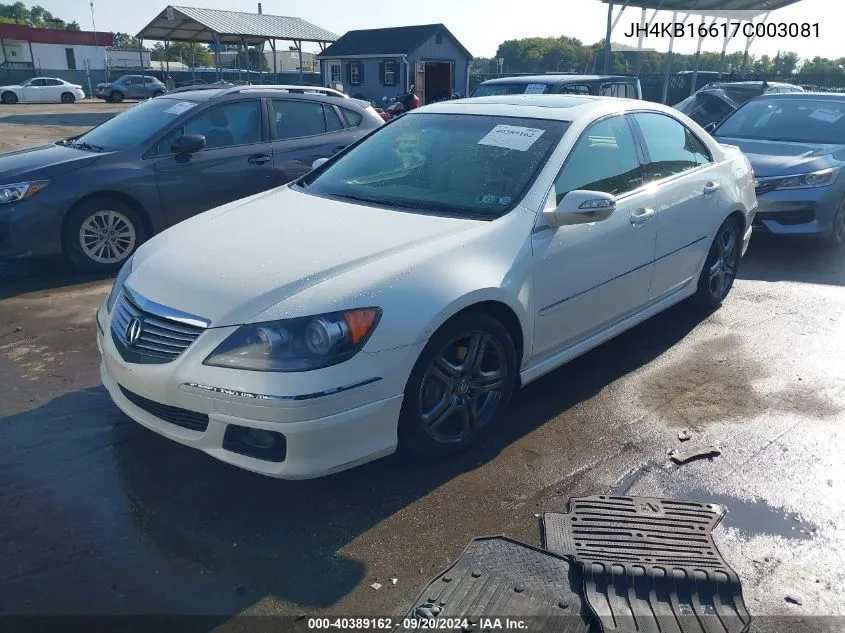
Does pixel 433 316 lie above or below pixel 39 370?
above

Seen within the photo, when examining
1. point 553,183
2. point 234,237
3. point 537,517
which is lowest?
point 537,517

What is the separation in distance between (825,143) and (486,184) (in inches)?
232

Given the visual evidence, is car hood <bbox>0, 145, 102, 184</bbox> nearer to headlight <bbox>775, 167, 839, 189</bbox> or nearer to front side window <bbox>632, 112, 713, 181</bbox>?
front side window <bbox>632, 112, 713, 181</bbox>

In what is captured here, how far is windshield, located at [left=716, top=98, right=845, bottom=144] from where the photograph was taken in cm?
787

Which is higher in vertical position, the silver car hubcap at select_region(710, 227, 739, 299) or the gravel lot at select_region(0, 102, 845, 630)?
the silver car hubcap at select_region(710, 227, 739, 299)

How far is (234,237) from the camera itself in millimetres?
3445

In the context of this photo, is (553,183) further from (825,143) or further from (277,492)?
(825,143)

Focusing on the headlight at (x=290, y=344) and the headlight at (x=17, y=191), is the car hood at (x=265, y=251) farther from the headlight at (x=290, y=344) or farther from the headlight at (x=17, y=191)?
the headlight at (x=17, y=191)

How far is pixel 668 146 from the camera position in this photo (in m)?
4.62

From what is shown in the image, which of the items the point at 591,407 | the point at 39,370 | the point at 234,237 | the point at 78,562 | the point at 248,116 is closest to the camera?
the point at 78,562

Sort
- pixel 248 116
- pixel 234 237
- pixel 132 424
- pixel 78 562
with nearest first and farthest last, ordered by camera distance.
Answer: pixel 78 562, pixel 234 237, pixel 132 424, pixel 248 116

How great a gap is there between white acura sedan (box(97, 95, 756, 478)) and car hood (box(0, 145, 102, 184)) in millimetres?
2788

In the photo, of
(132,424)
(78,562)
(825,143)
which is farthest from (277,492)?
(825,143)

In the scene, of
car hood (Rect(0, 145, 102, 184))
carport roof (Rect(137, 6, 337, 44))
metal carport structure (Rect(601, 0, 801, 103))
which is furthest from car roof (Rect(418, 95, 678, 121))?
carport roof (Rect(137, 6, 337, 44))
